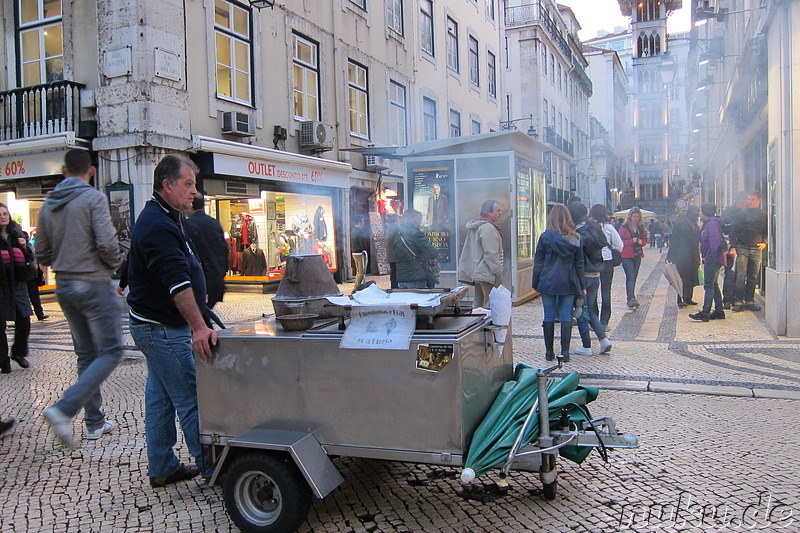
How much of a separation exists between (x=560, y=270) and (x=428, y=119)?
16.6 meters

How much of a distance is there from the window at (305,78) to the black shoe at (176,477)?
12329 mm

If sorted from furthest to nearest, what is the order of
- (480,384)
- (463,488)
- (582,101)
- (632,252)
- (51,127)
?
(582,101), (51,127), (632,252), (463,488), (480,384)

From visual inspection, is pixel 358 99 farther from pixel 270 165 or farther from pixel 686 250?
pixel 686 250

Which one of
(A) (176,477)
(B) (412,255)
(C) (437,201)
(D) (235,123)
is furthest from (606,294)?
(D) (235,123)

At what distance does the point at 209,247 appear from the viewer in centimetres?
555

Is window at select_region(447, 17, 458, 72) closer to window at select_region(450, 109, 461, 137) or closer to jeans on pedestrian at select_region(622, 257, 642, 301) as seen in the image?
window at select_region(450, 109, 461, 137)

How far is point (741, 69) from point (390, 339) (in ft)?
41.8

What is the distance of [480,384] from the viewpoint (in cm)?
315

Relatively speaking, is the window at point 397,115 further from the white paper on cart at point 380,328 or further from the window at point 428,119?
the white paper on cart at point 380,328

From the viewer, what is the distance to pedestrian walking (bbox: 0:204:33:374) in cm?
658

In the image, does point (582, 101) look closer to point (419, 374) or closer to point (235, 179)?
point (235, 179)

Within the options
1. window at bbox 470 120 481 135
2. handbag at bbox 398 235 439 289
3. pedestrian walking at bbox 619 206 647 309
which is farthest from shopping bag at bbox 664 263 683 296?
window at bbox 470 120 481 135

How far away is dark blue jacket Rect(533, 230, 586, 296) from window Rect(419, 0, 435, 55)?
1663cm

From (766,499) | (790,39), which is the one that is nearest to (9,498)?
(766,499)
